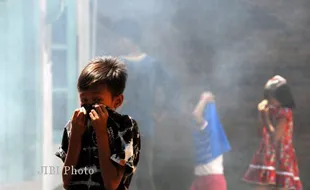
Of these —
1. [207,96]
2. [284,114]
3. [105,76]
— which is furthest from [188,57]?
[105,76]

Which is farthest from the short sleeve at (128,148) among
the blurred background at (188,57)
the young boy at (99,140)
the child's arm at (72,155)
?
the blurred background at (188,57)

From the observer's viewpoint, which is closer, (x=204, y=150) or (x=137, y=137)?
(x=137, y=137)

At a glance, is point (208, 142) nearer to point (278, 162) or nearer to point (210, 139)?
point (210, 139)

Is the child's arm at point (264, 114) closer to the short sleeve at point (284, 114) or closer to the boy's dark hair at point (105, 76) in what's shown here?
the short sleeve at point (284, 114)

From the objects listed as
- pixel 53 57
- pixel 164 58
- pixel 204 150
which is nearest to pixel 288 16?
pixel 164 58

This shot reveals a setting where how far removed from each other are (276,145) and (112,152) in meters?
2.03

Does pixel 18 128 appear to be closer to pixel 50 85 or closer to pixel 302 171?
pixel 50 85

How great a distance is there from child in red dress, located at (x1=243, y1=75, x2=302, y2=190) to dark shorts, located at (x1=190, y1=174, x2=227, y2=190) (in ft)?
0.67

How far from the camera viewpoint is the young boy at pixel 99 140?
1280mm

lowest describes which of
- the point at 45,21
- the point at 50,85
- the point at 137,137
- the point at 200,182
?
the point at 200,182

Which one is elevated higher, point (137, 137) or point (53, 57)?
point (53, 57)

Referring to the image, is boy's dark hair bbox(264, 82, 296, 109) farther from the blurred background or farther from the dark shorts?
the dark shorts

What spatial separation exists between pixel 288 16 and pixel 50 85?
173 centimetres

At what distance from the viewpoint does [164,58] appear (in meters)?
3.13
